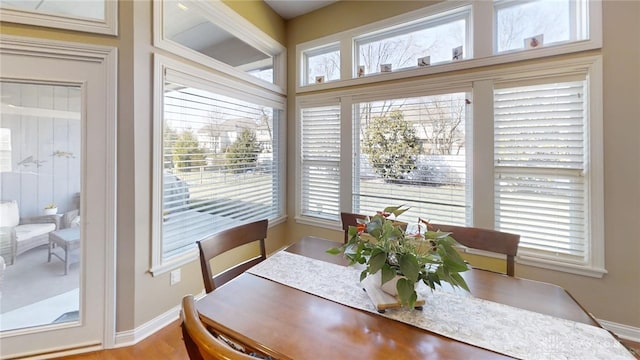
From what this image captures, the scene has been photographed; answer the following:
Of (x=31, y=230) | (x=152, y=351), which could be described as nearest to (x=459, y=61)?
(x=152, y=351)

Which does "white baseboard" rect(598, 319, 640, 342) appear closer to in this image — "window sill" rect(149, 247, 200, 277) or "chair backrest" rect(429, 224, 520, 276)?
"chair backrest" rect(429, 224, 520, 276)

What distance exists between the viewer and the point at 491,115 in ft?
7.37

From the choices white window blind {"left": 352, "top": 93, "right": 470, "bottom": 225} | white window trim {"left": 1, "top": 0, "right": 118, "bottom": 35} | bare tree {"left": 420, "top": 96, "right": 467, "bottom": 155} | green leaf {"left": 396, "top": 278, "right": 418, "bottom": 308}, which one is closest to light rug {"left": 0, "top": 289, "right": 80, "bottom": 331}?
white window trim {"left": 1, "top": 0, "right": 118, "bottom": 35}

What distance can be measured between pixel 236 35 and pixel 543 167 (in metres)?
3.02

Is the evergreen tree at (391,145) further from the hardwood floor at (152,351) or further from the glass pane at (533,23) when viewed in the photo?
the hardwood floor at (152,351)

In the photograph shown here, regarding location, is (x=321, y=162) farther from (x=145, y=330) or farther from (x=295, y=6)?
(x=145, y=330)

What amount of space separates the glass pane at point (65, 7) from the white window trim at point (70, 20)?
0.03 metres

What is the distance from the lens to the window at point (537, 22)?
79.6 inches

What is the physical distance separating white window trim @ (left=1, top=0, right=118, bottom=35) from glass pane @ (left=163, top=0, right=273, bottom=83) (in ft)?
1.06

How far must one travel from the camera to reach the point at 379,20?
273 centimetres

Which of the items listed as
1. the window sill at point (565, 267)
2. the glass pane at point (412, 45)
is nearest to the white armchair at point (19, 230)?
the glass pane at point (412, 45)

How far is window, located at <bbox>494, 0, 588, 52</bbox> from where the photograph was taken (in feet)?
6.63

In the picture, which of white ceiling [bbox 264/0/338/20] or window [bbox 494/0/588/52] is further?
white ceiling [bbox 264/0/338/20]

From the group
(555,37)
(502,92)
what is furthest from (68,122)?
(555,37)
